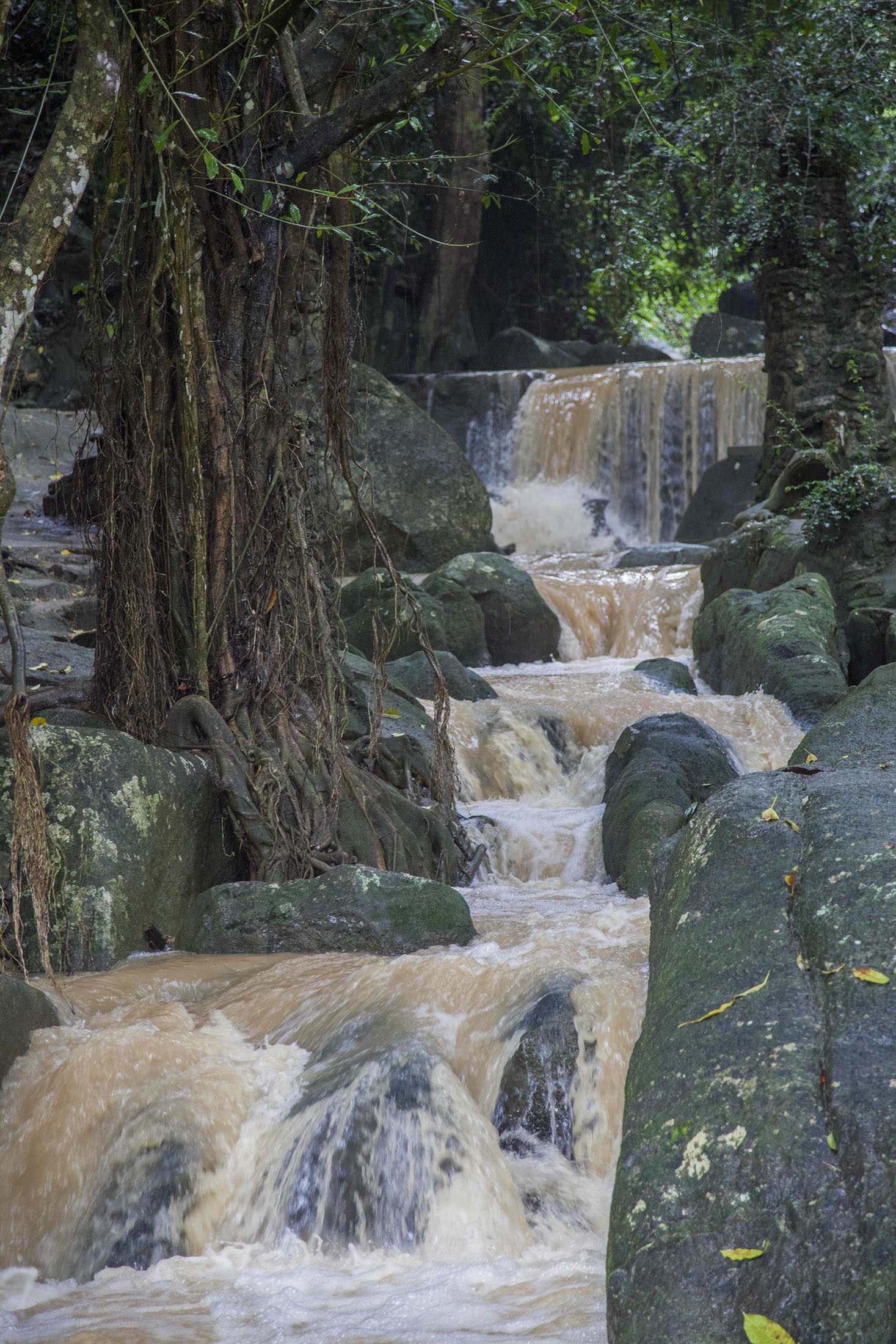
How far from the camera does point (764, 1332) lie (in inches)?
76.3

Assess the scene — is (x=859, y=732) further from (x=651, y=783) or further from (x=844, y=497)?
(x=844, y=497)

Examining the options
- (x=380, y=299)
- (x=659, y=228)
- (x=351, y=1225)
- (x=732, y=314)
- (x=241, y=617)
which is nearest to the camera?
(x=351, y=1225)

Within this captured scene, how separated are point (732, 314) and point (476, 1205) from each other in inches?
960

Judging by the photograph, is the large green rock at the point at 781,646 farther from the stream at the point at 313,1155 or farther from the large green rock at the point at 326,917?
the stream at the point at 313,1155

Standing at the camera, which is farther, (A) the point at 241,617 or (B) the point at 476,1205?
(A) the point at 241,617

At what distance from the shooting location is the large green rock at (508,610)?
11.9 meters

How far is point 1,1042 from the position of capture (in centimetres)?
341

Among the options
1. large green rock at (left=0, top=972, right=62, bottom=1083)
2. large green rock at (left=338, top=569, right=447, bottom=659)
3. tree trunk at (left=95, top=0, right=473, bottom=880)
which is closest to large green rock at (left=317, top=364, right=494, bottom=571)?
large green rock at (left=338, top=569, right=447, bottom=659)

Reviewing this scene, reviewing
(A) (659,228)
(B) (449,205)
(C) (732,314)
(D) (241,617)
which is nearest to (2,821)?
(D) (241,617)

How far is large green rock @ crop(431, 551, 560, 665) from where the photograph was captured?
11.9 metres

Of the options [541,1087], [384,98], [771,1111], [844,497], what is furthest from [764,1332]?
[844,497]

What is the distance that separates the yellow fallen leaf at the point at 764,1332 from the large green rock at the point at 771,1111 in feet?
0.06

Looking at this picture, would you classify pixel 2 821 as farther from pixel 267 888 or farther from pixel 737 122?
pixel 737 122

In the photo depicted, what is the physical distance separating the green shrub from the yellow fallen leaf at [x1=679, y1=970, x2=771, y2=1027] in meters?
9.00
